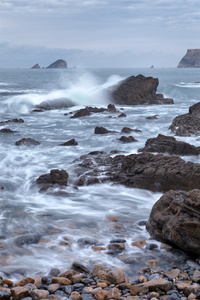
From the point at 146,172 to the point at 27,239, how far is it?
11.4ft

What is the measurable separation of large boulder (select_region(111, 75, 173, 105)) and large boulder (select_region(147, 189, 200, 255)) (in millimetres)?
23606

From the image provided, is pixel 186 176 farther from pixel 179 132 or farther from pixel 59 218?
pixel 179 132

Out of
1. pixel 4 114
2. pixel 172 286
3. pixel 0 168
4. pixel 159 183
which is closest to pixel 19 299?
A: pixel 172 286

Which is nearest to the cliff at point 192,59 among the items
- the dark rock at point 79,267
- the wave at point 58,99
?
the wave at point 58,99

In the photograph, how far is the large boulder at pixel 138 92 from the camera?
2917 cm

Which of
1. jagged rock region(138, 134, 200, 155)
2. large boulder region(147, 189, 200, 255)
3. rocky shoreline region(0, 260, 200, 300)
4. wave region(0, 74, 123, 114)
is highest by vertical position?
wave region(0, 74, 123, 114)

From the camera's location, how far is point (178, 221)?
17.5 feet

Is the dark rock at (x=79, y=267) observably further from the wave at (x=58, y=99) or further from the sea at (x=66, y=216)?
the wave at (x=58, y=99)

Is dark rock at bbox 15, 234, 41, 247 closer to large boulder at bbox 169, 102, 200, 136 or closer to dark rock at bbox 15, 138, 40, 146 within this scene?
dark rock at bbox 15, 138, 40, 146

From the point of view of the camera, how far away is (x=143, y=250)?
17.8 feet

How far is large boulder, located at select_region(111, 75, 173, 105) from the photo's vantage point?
29166mm

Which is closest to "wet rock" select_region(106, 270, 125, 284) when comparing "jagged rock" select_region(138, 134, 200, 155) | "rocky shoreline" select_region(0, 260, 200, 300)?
"rocky shoreline" select_region(0, 260, 200, 300)

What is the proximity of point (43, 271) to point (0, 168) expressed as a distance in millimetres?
6392

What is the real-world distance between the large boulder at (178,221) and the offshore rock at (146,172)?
215 cm
